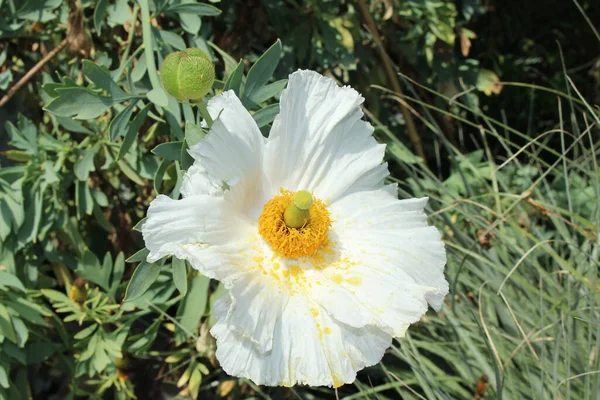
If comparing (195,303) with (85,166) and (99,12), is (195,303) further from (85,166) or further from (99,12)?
(99,12)

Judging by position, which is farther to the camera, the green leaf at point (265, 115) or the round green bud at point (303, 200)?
the green leaf at point (265, 115)

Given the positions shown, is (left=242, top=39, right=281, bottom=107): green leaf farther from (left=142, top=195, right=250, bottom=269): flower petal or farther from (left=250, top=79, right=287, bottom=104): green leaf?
(left=142, top=195, right=250, bottom=269): flower petal

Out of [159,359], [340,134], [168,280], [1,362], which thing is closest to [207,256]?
[340,134]

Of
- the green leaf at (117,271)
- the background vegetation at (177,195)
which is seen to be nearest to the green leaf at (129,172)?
the background vegetation at (177,195)

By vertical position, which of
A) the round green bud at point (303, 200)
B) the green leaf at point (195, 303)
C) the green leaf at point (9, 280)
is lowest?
the green leaf at point (195, 303)

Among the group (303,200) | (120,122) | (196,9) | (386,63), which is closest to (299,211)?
(303,200)

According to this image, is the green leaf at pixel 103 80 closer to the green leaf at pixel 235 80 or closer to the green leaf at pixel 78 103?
the green leaf at pixel 78 103
